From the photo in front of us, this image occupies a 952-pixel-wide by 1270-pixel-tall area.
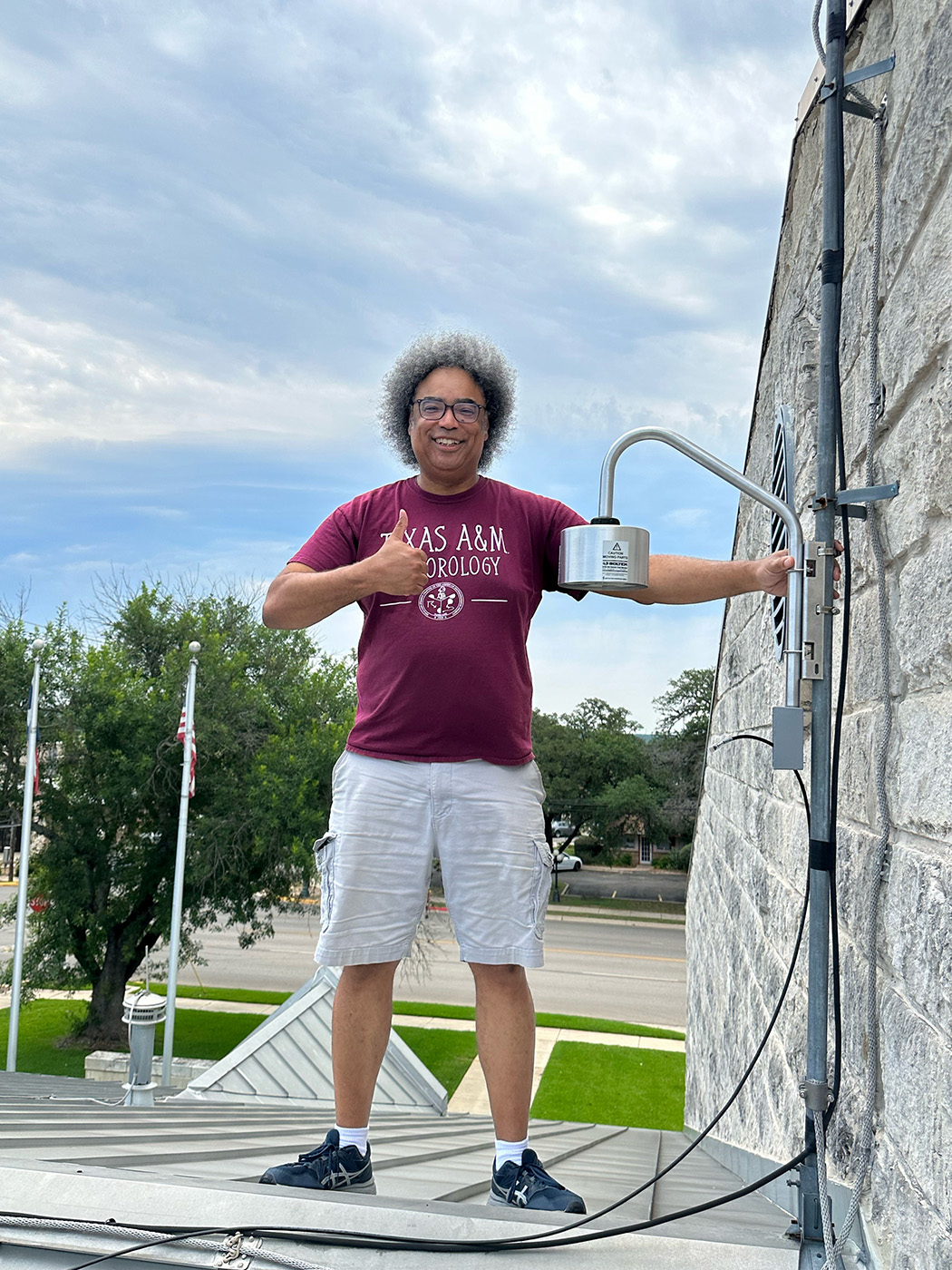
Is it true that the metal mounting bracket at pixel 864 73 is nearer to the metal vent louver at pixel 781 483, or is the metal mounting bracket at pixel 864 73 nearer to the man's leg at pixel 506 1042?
the metal vent louver at pixel 781 483

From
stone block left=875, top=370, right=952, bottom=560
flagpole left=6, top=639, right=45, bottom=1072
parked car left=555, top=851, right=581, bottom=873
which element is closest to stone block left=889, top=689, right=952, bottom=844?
stone block left=875, top=370, right=952, bottom=560

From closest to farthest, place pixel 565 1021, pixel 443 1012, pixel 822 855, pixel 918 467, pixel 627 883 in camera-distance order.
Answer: pixel 918 467 < pixel 822 855 < pixel 565 1021 < pixel 443 1012 < pixel 627 883

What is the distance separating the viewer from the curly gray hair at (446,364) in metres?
2.32

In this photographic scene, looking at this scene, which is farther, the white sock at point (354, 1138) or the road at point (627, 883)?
the road at point (627, 883)

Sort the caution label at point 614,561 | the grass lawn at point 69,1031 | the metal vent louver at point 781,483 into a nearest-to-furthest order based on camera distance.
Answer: the caution label at point 614,561 < the metal vent louver at point 781,483 < the grass lawn at point 69,1031

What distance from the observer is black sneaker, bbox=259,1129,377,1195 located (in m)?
1.88

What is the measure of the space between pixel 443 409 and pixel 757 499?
0.75 meters

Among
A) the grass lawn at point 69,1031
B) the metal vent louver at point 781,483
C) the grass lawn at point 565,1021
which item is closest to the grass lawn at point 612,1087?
the grass lawn at point 565,1021

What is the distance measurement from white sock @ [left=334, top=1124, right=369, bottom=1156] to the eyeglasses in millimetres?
1463

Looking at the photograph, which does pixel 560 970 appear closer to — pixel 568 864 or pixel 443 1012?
pixel 443 1012

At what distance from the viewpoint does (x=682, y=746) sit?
36.5 meters

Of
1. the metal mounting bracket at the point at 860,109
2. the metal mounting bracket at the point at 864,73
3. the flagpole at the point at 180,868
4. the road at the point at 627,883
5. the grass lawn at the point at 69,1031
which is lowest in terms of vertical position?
the grass lawn at the point at 69,1031

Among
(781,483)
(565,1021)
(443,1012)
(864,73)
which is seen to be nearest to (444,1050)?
(443,1012)

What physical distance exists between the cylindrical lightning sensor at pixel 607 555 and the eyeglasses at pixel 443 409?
55 cm
